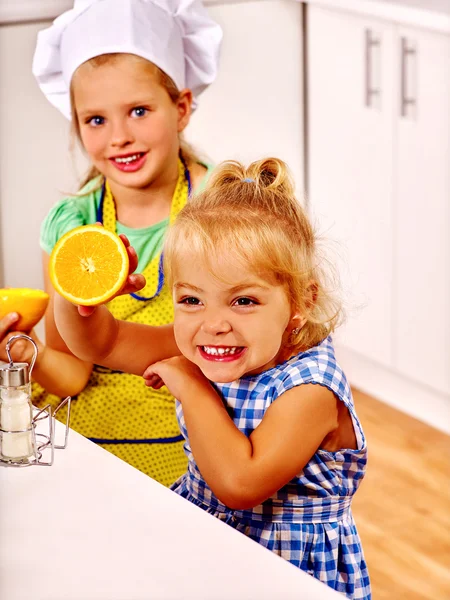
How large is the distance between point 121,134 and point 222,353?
0.51 m

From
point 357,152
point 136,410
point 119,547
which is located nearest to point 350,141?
point 357,152

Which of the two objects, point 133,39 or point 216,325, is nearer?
point 216,325

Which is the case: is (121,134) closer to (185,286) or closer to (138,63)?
(138,63)

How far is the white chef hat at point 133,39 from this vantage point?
1400 millimetres

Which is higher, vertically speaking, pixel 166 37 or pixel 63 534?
pixel 166 37

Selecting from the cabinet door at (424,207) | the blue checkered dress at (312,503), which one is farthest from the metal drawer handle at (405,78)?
the blue checkered dress at (312,503)

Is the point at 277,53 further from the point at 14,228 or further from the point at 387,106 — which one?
the point at 14,228

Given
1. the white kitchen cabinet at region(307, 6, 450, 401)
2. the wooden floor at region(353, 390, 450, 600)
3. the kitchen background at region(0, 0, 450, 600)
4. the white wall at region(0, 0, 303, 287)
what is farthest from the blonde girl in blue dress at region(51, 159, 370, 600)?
the white wall at region(0, 0, 303, 287)

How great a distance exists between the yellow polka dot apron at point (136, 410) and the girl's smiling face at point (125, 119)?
0.46 ft

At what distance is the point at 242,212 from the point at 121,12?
0.53 meters

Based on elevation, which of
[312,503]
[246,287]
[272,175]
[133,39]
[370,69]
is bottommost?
[312,503]

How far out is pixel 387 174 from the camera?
239 cm

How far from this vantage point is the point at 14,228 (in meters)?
2.33

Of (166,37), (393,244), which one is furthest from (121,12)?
(393,244)
